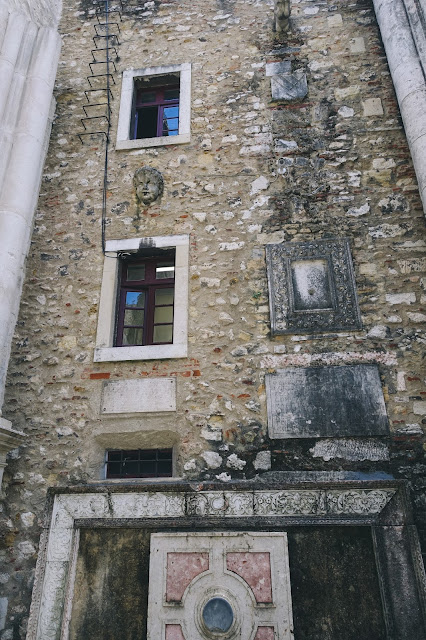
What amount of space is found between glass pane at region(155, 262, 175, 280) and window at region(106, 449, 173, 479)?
6.40ft

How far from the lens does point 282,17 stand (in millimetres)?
6305

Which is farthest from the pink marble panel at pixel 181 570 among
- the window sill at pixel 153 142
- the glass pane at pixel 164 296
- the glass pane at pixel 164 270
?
the window sill at pixel 153 142

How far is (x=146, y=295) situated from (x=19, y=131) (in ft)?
8.14

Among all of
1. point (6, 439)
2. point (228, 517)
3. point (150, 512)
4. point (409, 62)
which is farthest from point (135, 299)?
point (409, 62)

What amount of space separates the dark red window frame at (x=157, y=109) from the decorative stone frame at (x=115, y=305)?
1.69 m

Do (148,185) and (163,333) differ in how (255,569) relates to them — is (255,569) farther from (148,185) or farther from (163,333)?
(148,185)

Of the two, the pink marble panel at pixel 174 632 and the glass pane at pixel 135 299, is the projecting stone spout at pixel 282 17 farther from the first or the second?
the pink marble panel at pixel 174 632

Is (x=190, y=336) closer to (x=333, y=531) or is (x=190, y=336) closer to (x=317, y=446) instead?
(x=317, y=446)

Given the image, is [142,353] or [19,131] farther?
[19,131]

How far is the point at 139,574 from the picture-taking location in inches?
159

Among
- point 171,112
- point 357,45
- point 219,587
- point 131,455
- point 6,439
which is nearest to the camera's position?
point 219,587

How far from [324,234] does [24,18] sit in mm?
4840

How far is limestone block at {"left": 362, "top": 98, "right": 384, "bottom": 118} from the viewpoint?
5.73 m

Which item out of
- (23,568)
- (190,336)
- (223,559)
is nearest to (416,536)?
(223,559)
